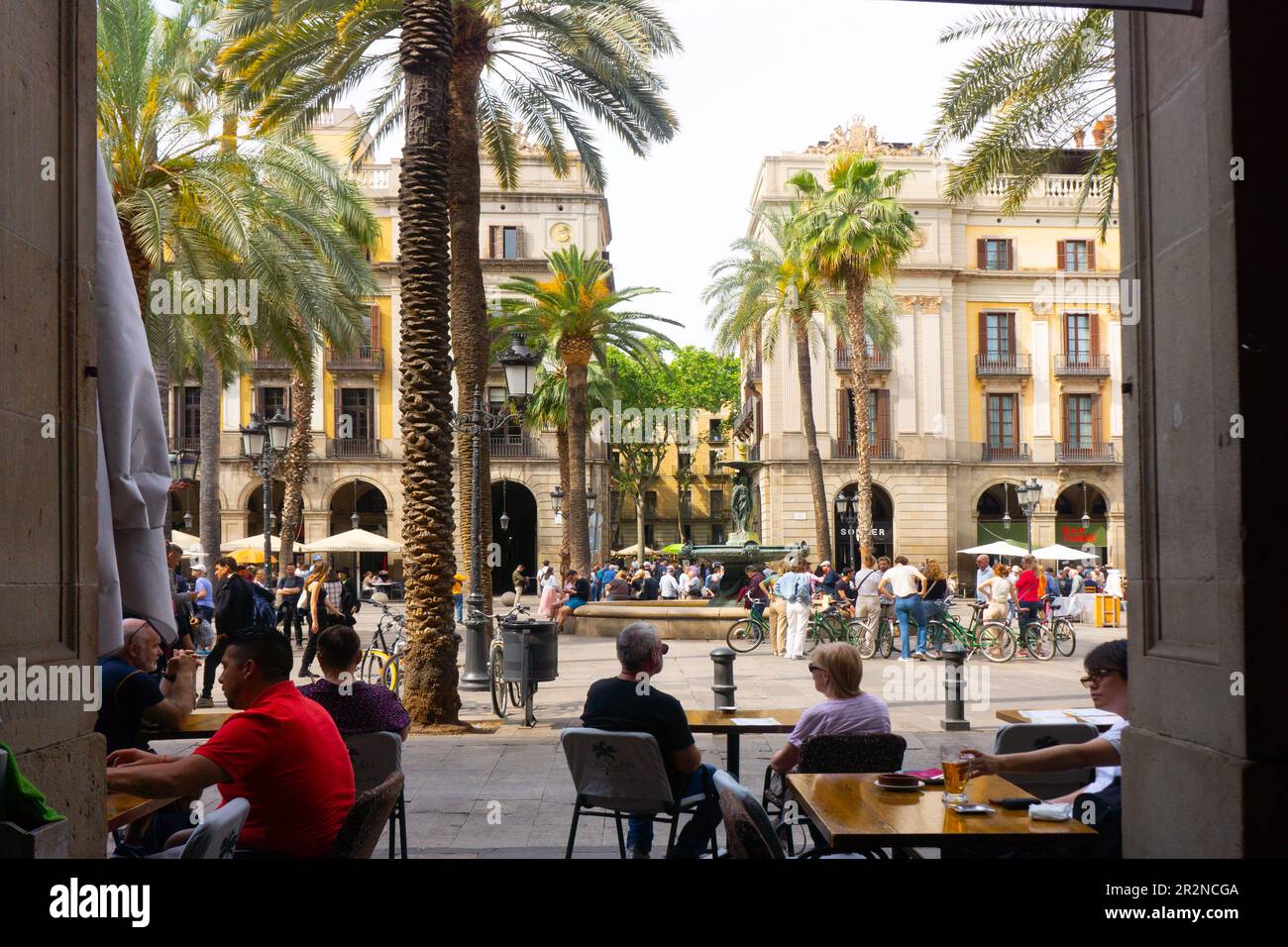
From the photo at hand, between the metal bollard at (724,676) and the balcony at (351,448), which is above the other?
the balcony at (351,448)

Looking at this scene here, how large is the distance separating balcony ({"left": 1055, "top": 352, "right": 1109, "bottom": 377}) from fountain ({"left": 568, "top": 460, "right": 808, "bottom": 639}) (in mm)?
25288

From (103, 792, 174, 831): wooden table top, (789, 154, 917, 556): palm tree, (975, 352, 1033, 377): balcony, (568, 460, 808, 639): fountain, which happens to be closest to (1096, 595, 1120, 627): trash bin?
(789, 154, 917, 556): palm tree

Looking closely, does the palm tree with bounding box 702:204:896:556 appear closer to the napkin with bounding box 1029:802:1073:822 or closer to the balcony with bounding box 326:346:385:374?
the balcony with bounding box 326:346:385:374

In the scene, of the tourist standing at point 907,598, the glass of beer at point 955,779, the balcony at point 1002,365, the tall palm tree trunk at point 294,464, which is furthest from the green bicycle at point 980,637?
the balcony at point 1002,365

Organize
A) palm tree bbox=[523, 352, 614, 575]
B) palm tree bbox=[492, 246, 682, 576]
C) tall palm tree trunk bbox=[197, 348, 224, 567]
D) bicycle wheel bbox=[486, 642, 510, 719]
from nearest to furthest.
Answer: bicycle wheel bbox=[486, 642, 510, 719] < tall palm tree trunk bbox=[197, 348, 224, 567] < palm tree bbox=[492, 246, 682, 576] < palm tree bbox=[523, 352, 614, 575]

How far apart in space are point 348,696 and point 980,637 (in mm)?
15855


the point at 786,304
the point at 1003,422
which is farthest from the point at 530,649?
the point at 1003,422

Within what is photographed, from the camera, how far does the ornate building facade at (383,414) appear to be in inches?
1870

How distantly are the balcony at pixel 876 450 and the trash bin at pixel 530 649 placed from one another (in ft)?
124

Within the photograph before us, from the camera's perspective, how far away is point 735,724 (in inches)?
257

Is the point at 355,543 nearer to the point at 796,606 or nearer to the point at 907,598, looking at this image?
the point at 796,606

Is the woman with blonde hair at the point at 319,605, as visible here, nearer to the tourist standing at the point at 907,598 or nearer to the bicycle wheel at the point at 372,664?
the bicycle wheel at the point at 372,664

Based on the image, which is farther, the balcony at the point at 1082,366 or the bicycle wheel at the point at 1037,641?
the balcony at the point at 1082,366

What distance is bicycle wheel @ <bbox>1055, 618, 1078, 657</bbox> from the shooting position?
20406mm
